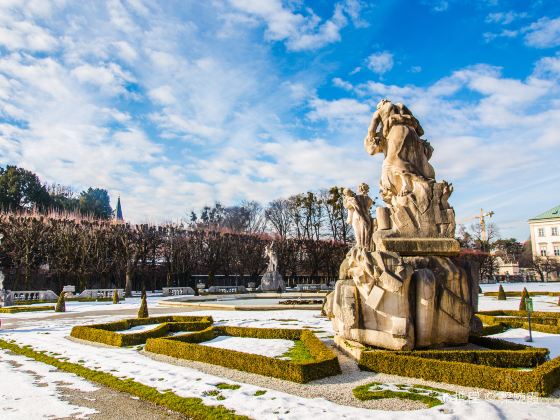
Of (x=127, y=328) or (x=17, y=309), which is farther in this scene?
(x=17, y=309)

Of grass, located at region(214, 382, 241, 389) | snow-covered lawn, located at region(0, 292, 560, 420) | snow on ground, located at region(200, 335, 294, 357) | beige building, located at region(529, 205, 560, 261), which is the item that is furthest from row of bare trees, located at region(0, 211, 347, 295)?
beige building, located at region(529, 205, 560, 261)

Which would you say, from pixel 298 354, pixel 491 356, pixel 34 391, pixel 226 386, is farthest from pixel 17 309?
pixel 491 356

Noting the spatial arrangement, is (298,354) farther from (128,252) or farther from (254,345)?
(128,252)

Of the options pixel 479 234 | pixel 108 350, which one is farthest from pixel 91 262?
pixel 479 234

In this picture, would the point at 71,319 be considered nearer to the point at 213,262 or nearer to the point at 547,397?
the point at 547,397

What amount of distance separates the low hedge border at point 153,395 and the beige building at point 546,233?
251 feet

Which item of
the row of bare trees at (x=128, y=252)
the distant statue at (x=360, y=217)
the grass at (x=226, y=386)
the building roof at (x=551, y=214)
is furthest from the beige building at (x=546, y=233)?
the grass at (x=226, y=386)

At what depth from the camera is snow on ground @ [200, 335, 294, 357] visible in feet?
33.7

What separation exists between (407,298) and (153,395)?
198 inches

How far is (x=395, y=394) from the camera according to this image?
6.55 m

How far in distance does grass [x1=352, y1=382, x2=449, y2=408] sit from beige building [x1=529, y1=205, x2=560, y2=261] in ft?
245

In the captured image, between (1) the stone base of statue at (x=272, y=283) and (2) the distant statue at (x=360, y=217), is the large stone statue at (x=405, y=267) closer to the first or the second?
(2) the distant statue at (x=360, y=217)

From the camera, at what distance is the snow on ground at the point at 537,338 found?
1009cm

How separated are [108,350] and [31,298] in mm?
26590
